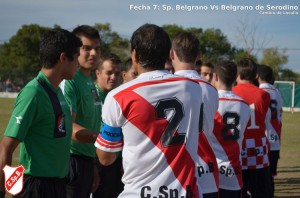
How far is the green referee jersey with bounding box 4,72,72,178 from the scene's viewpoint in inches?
126

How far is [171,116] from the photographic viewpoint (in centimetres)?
287

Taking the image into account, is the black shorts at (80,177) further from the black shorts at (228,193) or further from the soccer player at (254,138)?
the soccer player at (254,138)

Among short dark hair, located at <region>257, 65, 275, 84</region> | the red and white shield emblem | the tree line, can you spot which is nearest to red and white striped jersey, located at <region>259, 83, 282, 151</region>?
short dark hair, located at <region>257, 65, 275, 84</region>

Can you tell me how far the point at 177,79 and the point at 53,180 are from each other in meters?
1.38

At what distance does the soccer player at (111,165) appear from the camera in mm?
5707

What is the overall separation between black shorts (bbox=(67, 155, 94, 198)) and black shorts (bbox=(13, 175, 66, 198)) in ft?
2.75

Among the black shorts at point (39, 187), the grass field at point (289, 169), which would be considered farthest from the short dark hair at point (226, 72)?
the grass field at point (289, 169)

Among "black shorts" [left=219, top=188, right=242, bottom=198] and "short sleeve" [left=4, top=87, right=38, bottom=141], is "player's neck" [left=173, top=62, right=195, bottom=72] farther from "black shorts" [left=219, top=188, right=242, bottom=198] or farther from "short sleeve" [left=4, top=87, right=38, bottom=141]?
"black shorts" [left=219, top=188, right=242, bottom=198]

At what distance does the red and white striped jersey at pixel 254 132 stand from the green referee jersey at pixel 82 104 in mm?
2289

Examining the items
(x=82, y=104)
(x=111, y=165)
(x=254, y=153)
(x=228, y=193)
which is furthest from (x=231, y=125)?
(x=111, y=165)

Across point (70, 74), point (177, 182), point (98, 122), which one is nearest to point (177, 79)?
point (177, 182)

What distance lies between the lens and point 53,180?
3.56m

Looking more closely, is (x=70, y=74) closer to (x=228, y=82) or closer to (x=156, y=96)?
(x=156, y=96)

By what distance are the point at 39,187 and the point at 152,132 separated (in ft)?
3.85
